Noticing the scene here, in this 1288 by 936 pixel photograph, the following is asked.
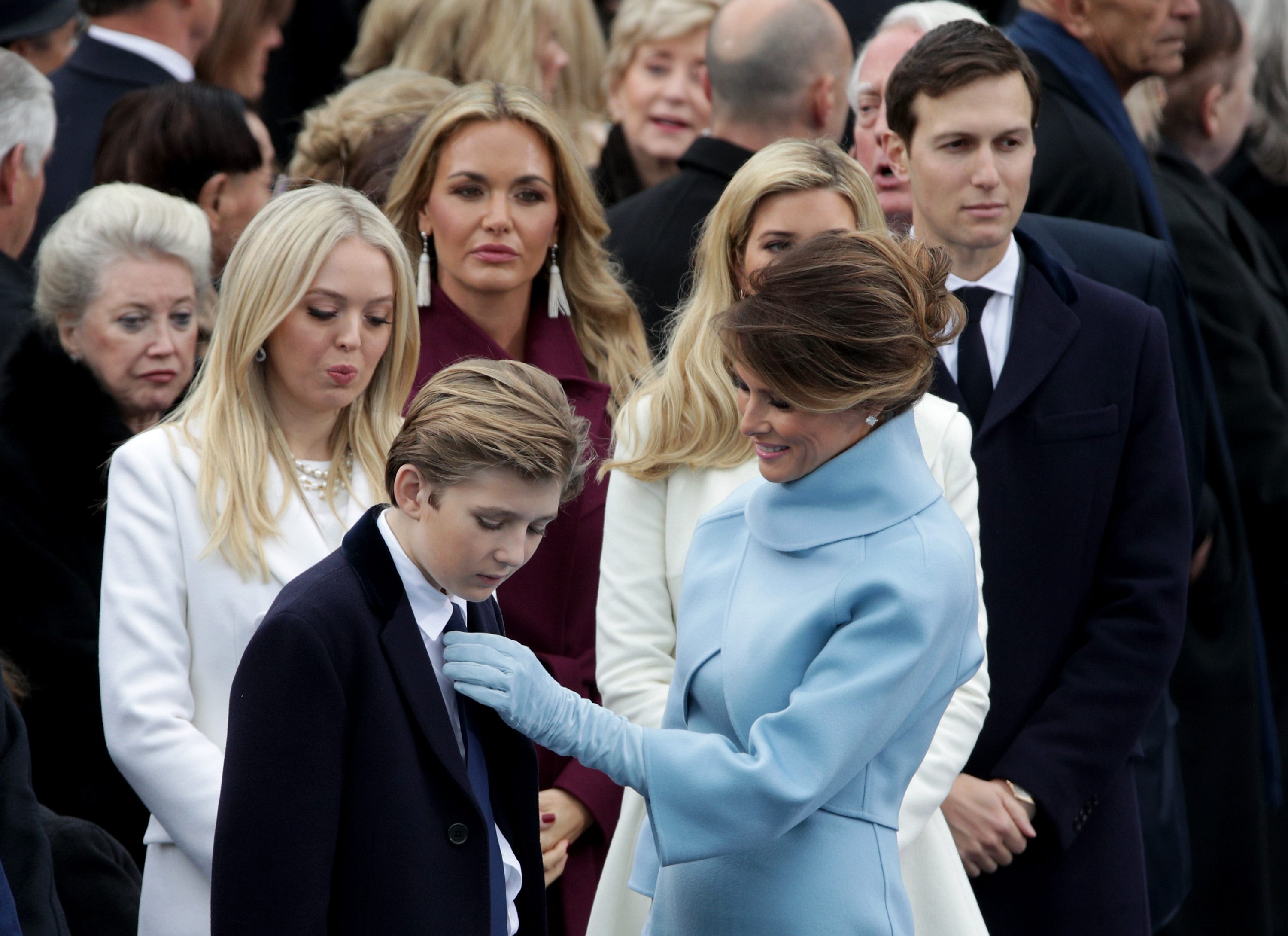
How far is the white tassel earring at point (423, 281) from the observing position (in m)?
3.89

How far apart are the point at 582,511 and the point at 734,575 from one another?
3.45 feet

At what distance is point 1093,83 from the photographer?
4.48 m

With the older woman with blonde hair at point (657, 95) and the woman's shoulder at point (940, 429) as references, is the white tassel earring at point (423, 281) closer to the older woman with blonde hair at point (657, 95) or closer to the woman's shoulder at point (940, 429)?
the woman's shoulder at point (940, 429)

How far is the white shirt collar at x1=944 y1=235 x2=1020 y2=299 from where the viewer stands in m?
3.55

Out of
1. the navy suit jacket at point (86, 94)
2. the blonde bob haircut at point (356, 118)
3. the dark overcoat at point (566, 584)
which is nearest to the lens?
the dark overcoat at point (566, 584)

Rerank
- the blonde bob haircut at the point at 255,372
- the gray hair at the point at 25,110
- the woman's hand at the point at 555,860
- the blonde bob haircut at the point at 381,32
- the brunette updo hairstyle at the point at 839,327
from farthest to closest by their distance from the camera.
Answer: the blonde bob haircut at the point at 381,32
the gray hair at the point at 25,110
the woman's hand at the point at 555,860
the blonde bob haircut at the point at 255,372
the brunette updo hairstyle at the point at 839,327

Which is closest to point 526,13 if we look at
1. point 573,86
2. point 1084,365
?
point 573,86

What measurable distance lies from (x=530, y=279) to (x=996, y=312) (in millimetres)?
1101

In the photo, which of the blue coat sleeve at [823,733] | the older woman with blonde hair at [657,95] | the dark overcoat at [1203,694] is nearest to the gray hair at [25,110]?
the older woman with blonde hair at [657,95]

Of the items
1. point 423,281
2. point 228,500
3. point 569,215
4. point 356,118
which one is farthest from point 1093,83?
point 228,500

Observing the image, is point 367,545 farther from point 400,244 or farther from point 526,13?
point 526,13

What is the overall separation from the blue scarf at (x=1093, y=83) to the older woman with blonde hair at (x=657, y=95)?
158cm

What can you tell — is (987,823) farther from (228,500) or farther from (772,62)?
(772,62)

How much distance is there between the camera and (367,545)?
7.89ft
